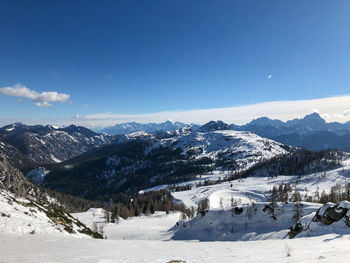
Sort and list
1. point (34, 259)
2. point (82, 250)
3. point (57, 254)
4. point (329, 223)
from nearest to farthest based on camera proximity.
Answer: point (34, 259)
point (57, 254)
point (82, 250)
point (329, 223)

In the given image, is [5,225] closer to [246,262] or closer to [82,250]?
[82,250]

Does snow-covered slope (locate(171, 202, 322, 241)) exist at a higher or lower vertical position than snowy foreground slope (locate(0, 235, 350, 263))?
lower

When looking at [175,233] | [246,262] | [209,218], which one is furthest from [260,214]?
[246,262]

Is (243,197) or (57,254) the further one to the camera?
(243,197)

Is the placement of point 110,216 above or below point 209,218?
below

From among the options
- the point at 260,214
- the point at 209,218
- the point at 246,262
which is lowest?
the point at 209,218

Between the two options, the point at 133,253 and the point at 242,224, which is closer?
the point at 133,253

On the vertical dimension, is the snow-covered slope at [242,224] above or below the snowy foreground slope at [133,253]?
below

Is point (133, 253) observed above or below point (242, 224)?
above

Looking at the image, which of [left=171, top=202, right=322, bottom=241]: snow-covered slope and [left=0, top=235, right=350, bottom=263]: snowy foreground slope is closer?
[left=0, top=235, right=350, bottom=263]: snowy foreground slope

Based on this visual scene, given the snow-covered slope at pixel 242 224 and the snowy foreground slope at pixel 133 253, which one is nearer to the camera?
the snowy foreground slope at pixel 133 253

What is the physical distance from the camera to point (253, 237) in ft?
183

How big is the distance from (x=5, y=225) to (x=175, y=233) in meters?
58.3

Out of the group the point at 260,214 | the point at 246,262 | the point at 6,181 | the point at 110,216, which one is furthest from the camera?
the point at 6,181
